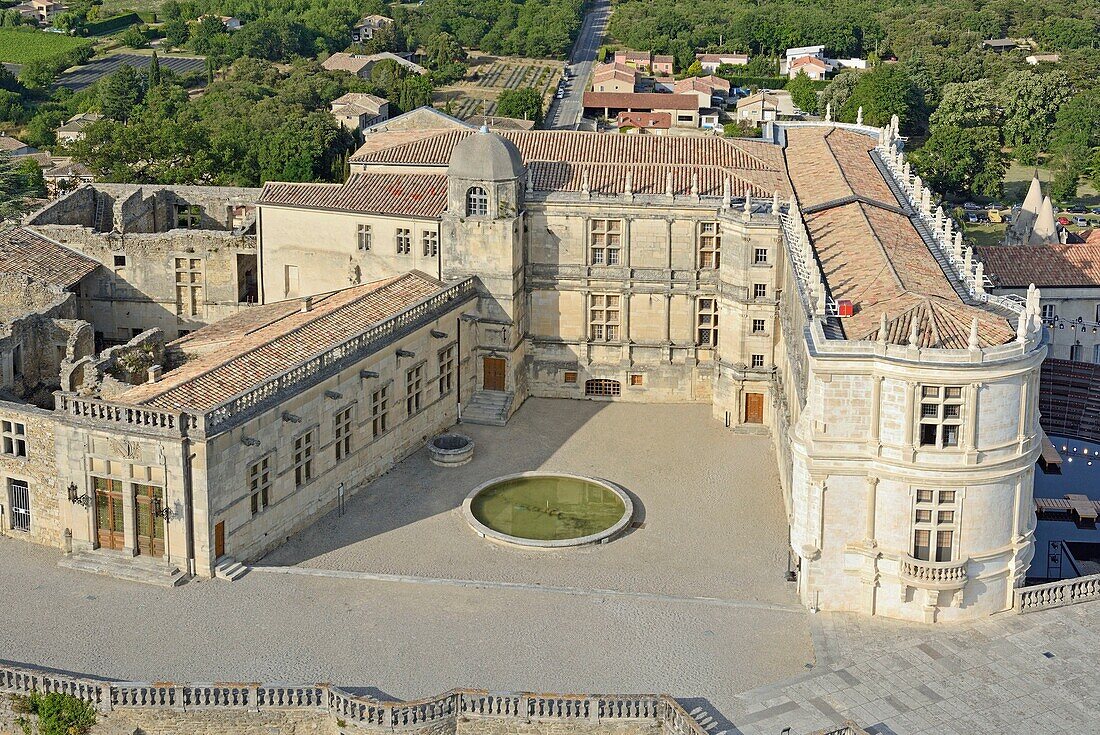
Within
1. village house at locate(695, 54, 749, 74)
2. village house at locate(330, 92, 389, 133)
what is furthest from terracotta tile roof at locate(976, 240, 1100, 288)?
village house at locate(695, 54, 749, 74)

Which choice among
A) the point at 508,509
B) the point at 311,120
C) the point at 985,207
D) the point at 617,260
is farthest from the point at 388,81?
the point at 508,509

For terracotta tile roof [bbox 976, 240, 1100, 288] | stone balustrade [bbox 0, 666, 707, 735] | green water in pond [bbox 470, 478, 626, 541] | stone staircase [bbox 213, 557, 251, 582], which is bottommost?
stone balustrade [bbox 0, 666, 707, 735]

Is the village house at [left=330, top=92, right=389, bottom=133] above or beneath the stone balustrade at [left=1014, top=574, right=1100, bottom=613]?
above

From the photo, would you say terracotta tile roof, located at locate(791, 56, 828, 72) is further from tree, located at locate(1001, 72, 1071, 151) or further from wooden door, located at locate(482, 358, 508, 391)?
wooden door, located at locate(482, 358, 508, 391)

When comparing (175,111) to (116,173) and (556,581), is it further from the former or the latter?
(556,581)

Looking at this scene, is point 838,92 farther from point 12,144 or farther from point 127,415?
point 127,415
